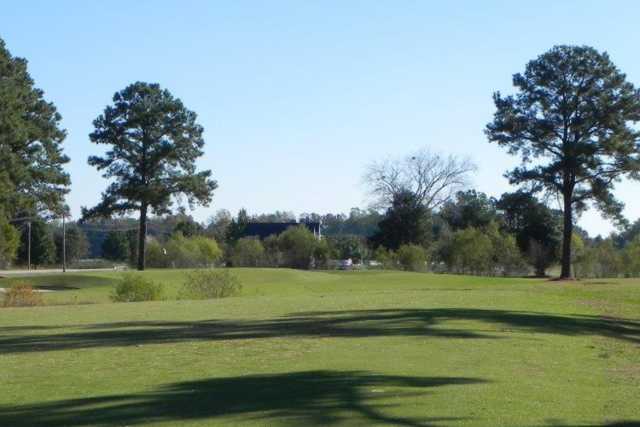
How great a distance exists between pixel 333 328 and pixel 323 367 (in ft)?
24.0

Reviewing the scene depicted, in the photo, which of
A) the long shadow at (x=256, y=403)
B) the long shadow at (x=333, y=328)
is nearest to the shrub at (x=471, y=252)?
the long shadow at (x=333, y=328)

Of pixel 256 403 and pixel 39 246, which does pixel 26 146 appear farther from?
pixel 256 403

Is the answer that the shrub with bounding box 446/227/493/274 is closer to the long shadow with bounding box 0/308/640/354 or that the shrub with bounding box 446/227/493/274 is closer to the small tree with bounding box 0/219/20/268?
the small tree with bounding box 0/219/20/268

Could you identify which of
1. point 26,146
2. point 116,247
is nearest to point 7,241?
point 26,146

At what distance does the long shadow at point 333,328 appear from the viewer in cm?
1967

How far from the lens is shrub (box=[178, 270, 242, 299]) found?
43938mm

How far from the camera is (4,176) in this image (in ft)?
184

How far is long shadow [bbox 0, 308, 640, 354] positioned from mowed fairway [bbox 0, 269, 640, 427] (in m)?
0.05

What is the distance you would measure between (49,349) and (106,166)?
50.2 m

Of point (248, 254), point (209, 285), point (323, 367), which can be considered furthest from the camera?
point (248, 254)

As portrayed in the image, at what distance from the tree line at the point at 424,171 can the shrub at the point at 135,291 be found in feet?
57.7

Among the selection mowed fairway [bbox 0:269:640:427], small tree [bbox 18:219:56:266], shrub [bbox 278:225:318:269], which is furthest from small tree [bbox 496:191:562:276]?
small tree [bbox 18:219:56:266]

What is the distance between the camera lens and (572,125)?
55906 mm

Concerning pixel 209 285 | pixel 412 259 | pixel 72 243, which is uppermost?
pixel 72 243
